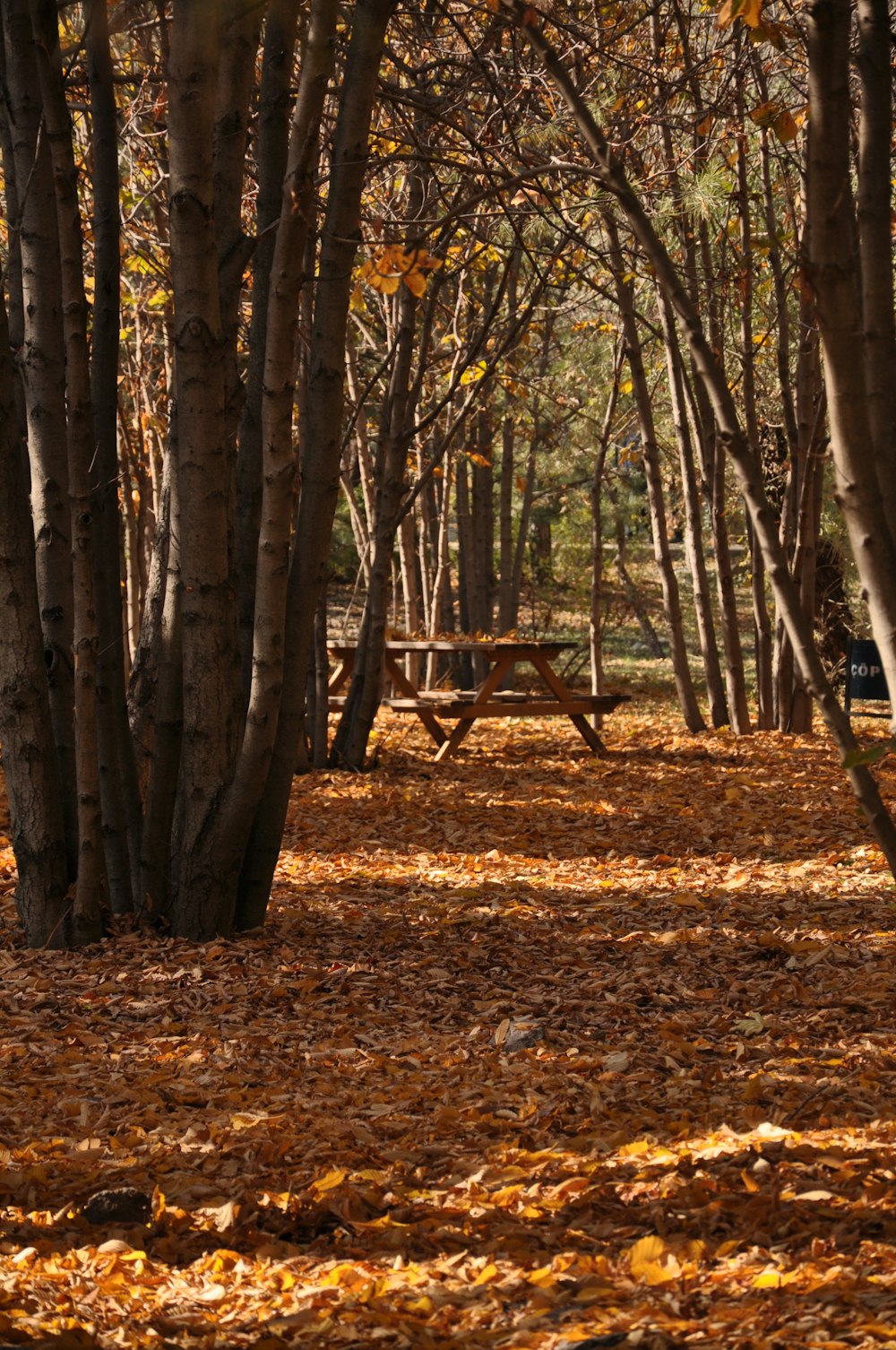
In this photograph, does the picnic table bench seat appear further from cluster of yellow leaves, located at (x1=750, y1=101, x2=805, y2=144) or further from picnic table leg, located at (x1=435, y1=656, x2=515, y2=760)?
cluster of yellow leaves, located at (x1=750, y1=101, x2=805, y2=144)

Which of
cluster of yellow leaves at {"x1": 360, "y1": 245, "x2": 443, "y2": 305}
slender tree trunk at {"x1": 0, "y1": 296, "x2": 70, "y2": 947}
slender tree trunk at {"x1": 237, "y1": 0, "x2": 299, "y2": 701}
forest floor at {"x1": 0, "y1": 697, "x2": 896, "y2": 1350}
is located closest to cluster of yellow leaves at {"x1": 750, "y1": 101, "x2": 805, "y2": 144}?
cluster of yellow leaves at {"x1": 360, "y1": 245, "x2": 443, "y2": 305}

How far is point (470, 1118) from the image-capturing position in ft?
10.3

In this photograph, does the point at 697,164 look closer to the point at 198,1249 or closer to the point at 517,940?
the point at 517,940

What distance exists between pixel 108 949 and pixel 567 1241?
8.10 ft

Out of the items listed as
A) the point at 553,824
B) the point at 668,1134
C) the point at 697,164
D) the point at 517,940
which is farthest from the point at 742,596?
the point at 668,1134

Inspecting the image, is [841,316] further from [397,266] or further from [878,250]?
[397,266]

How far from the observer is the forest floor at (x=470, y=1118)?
7.54 feet

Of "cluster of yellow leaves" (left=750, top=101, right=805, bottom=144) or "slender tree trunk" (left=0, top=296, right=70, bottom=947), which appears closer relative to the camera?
"cluster of yellow leaves" (left=750, top=101, right=805, bottom=144)

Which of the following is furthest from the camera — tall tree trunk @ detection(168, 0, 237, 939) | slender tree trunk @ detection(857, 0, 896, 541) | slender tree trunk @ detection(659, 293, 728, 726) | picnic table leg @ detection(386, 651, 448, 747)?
slender tree trunk @ detection(659, 293, 728, 726)

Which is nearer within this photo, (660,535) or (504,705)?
(504,705)

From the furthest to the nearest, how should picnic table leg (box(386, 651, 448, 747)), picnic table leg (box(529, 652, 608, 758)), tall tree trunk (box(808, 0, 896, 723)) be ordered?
picnic table leg (box(386, 651, 448, 747)), picnic table leg (box(529, 652, 608, 758)), tall tree trunk (box(808, 0, 896, 723))

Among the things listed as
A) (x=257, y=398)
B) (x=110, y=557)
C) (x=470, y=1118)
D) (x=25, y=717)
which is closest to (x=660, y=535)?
(x=257, y=398)

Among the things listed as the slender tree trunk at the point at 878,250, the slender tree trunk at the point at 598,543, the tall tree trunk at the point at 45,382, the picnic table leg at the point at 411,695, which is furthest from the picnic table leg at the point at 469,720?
the slender tree trunk at the point at 878,250

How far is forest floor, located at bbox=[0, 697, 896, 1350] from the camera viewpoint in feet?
7.54
